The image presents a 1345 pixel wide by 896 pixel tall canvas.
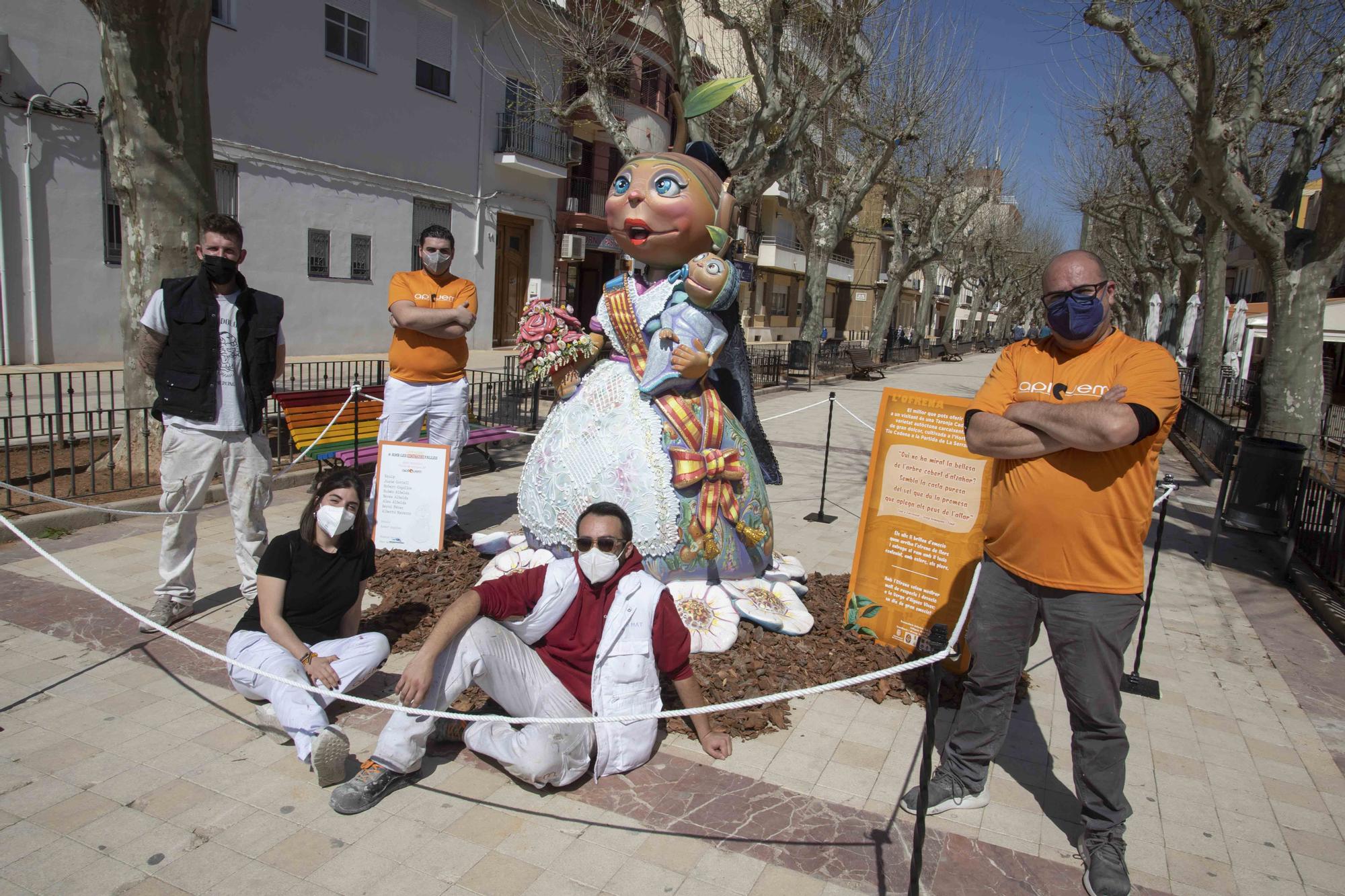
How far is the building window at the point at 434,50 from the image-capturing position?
1884 cm

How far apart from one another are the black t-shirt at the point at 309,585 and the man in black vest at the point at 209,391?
1.16 meters

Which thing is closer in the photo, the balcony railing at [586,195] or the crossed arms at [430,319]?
the crossed arms at [430,319]

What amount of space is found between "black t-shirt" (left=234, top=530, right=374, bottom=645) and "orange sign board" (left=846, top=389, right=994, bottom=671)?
2797 mm

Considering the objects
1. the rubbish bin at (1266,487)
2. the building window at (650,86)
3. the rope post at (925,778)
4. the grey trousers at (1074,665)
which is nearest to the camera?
the rope post at (925,778)

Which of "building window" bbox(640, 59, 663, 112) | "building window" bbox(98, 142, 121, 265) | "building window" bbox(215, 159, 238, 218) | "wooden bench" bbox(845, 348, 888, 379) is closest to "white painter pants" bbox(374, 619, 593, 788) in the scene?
"building window" bbox(98, 142, 121, 265)

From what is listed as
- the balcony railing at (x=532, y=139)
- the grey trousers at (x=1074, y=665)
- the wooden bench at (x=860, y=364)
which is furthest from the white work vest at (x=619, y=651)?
the wooden bench at (x=860, y=364)

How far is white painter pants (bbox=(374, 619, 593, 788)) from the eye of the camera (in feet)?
10.5

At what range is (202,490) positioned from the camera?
15.7ft

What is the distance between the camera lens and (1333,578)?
6.77 metres

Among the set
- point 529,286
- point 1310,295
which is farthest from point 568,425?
point 529,286

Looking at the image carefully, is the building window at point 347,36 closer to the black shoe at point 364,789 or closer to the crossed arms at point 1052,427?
the black shoe at point 364,789

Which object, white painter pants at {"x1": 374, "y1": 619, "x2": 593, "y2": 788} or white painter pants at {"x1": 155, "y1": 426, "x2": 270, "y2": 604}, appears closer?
white painter pants at {"x1": 374, "y1": 619, "x2": 593, "y2": 788}

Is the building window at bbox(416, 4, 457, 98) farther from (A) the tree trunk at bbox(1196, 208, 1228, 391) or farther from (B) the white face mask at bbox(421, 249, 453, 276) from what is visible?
(A) the tree trunk at bbox(1196, 208, 1228, 391)

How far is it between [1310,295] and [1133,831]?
27.8 feet
